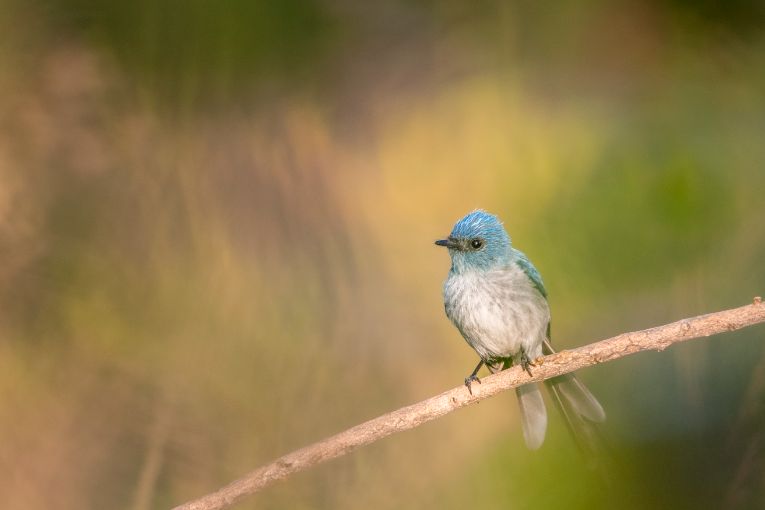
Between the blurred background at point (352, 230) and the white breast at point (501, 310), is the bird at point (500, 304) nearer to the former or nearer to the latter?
the white breast at point (501, 310)

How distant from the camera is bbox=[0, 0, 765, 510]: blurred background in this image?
1367 mm

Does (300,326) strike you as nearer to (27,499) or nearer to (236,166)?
(236,166)

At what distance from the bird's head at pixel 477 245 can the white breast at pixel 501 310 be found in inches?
0.6

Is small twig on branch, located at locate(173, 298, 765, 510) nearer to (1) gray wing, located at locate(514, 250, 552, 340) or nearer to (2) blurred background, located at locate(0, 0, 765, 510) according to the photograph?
(1) gray wing, located at locate(514, 250, 552, 340)

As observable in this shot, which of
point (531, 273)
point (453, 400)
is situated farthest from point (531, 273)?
point (453, 400)

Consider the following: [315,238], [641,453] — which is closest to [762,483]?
[641,453]

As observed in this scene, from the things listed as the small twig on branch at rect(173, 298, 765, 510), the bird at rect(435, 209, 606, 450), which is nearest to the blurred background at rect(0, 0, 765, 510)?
the bird at rect(435, 209, 606, 450)

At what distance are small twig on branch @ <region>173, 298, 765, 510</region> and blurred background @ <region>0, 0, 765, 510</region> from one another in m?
0.40

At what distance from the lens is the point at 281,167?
165 centimetres

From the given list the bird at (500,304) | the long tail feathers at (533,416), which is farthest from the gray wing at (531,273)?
the long tail feathers at (533,416)

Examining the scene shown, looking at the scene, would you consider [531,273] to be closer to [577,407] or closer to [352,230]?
[577,407]

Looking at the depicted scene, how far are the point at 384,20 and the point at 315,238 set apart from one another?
1.86ft

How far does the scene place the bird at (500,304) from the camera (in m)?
1.16

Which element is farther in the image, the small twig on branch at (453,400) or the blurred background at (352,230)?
the blurred background at (352,230)
